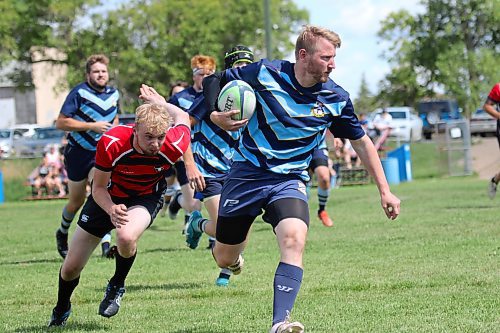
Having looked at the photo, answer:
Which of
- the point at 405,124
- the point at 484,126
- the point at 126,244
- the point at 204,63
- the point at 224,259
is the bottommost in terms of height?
the point at 224,259

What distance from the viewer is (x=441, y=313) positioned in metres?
6.43

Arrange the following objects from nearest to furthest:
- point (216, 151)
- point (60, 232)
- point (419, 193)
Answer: point (216, 151), point (60, 232), point (419, 193)

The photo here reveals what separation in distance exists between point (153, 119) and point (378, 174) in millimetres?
1439

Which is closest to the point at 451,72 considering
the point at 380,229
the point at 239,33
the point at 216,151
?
the point at 239,33

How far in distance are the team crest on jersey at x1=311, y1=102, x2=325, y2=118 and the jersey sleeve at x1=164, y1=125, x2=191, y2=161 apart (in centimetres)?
103

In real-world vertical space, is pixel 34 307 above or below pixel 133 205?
below

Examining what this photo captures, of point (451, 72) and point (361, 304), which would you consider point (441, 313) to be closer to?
point (361, 304)

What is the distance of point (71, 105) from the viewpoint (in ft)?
34.1

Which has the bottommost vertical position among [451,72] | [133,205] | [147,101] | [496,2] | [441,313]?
[441,313]

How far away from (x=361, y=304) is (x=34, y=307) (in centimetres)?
251

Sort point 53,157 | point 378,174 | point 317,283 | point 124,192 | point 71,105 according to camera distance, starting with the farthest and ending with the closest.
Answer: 1. point 53,157
2. point 71,105
3. point 317,283
4. point 124,192
5. point 378,174

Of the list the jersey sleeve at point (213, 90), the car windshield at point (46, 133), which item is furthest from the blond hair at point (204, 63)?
the car windshield at point (46, 133)

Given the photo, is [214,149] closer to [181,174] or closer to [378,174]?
[181,174]

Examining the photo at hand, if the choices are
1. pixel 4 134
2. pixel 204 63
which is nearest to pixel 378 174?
pixel 204 63
